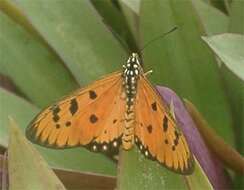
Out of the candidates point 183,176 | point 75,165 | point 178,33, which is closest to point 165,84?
point 178,33

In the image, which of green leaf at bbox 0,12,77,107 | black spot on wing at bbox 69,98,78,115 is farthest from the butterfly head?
green leaf at bbox 0,12,77,107

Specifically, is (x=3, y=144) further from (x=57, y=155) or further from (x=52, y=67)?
(x=52, y=67)

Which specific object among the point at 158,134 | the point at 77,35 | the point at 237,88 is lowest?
the point at 237,88

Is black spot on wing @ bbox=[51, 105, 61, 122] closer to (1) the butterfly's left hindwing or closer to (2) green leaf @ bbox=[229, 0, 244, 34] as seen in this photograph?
(1) the butterfly's left hindwing

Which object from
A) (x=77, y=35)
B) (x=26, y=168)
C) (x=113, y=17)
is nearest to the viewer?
(x=26, y=168)

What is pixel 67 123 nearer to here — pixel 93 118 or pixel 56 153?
pixel 93 118

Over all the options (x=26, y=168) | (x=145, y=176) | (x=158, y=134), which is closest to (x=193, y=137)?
(x=158, y=134)

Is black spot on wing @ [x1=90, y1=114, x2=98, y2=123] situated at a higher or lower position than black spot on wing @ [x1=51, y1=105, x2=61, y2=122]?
lower
